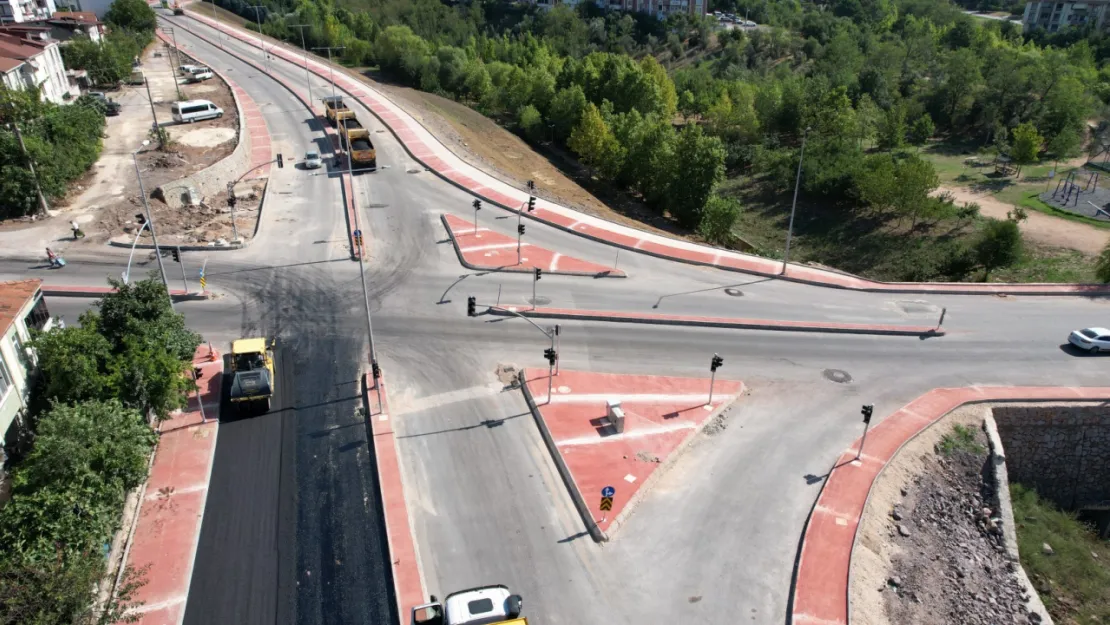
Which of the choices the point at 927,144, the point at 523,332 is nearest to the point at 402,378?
the point at 523,332

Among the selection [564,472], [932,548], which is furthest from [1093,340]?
[564,472]

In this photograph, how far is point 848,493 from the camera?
24.6 m

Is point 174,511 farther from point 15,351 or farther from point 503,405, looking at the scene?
point 503,405

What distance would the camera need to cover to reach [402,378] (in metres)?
30.4

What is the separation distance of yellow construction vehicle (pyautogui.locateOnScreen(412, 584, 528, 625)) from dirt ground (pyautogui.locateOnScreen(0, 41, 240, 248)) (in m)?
32.4

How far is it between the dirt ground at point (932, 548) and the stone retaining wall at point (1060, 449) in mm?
3044

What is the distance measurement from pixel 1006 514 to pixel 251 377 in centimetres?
2935

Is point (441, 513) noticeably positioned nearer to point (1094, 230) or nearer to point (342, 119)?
point (342, 119)

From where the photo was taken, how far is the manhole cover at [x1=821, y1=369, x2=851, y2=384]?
31.3 metres

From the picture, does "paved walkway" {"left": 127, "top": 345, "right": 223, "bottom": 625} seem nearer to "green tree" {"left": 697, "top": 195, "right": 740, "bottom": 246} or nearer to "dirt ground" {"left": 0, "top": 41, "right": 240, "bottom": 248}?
"dirt ground" {"left": 0, "top": 41, "right": 240, "bottom": 248}

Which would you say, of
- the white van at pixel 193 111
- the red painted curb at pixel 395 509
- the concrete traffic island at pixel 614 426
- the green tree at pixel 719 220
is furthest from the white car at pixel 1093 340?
the white van at pixel 193 111

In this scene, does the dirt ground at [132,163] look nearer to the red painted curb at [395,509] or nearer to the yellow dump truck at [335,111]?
the yellow dump truck at [335,111]

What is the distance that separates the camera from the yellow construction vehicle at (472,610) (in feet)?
61.0

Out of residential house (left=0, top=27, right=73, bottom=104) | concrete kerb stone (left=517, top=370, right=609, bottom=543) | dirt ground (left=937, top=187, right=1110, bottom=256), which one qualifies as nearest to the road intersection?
concrete kerb stone (left=517, top=370, right=609, bottom=543)
